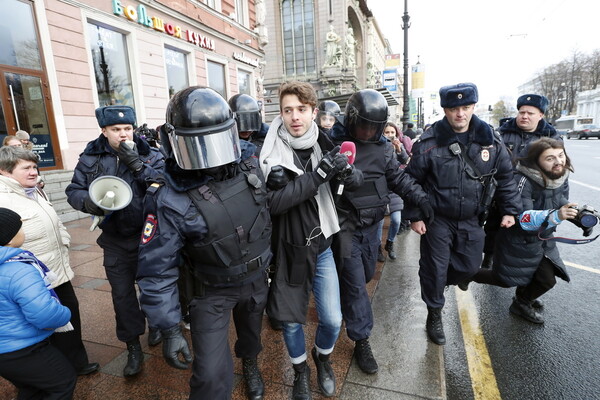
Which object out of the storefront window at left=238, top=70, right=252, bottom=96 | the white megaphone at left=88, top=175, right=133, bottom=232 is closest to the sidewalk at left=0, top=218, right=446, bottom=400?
the white megaphone at left=88, top=175, right=133, bottom=232

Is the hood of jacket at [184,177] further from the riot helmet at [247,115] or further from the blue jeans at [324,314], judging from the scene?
the riot helmet at [247,115]

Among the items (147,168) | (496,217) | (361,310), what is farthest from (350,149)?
(496,217)

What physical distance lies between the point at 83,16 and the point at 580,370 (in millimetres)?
10814

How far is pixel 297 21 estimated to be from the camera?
3422cm

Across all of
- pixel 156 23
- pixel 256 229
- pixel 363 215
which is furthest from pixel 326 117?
pixel 156 23

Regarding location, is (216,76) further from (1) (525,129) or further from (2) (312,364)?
(2) (312,364)

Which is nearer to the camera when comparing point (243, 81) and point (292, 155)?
point (292, 155)

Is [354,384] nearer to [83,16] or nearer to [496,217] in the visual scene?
[496,217]

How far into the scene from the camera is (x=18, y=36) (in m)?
7.15

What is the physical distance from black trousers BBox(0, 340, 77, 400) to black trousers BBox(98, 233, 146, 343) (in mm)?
546

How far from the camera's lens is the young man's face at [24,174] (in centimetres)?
234

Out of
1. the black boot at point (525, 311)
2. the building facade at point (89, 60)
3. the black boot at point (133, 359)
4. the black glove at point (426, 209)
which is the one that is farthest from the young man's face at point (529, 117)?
the building facade at point (89, 60)

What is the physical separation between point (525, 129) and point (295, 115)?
357 centimetres

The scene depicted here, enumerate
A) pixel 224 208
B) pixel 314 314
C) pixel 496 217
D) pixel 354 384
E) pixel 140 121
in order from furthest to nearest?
pixel 140 121
pixel 496 217
pixel 314 314
pixel 354 384
pixel 224 208
